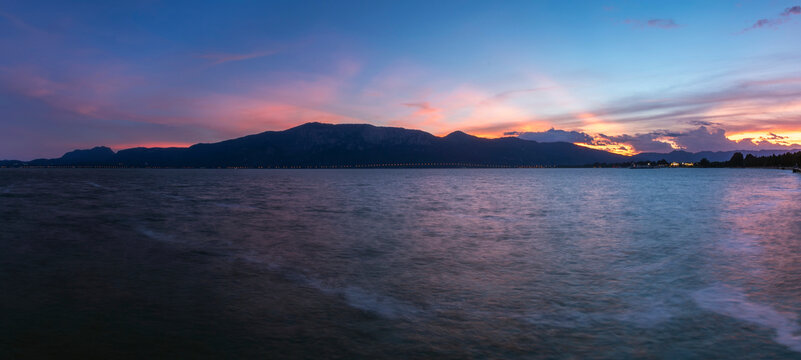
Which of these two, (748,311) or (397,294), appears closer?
(748,311)

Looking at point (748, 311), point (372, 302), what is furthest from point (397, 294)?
point (748, 311)

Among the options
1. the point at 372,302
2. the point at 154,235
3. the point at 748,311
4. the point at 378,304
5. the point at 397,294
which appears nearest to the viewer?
the point at 748,311

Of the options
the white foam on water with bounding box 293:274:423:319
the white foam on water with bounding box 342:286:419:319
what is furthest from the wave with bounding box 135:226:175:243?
the white foam on water with bounding box 342:286:419:319

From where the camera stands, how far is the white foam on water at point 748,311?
9461 mm

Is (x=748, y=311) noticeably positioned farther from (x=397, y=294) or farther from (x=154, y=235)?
(x=154, y=235)

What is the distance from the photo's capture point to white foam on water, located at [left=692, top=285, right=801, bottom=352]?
9.46 metres

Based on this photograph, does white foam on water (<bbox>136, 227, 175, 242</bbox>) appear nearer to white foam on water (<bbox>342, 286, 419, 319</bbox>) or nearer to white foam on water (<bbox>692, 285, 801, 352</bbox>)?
white foam on water (<bbox>342, 286, 419, 319</bbox>)

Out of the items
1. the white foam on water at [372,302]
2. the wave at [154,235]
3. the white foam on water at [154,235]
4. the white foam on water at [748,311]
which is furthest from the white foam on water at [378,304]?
the white foam on water at [154,235]

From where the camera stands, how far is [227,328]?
9.67 meters

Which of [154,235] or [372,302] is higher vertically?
[372,302]

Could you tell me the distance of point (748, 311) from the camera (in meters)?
11.3

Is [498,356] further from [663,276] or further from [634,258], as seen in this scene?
[634,258]

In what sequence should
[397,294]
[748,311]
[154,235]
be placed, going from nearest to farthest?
[748,311] < [397,294] < [154,235]

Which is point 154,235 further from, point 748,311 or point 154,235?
point 748,311
